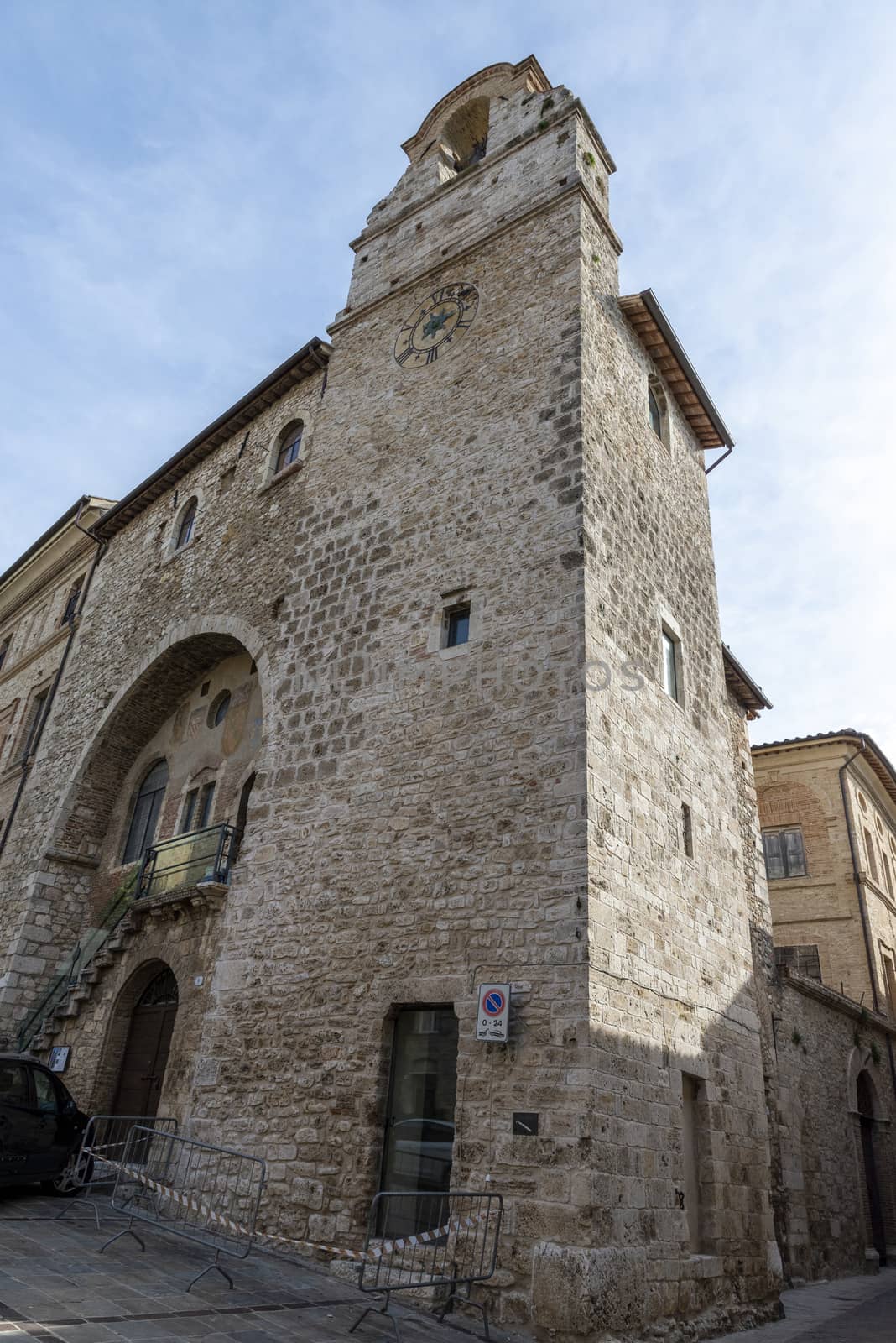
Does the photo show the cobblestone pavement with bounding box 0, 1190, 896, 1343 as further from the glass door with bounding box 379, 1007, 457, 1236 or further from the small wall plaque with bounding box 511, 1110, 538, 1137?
the small wall plaque with bounding box 511, 1110, 538, 1137

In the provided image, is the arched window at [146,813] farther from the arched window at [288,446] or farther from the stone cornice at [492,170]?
the stone cornice at [492,170]

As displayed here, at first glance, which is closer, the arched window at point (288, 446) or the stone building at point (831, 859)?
the arched window at point (288, 446)

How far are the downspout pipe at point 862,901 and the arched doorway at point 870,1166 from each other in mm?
1634

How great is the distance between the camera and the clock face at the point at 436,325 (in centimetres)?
1150

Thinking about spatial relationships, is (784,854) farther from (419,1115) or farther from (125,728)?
(419,1115)

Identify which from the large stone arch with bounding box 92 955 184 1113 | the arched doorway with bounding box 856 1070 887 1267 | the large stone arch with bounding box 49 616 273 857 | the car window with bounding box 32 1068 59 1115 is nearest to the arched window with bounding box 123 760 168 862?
the large stone arch with bounding box 49 616 273 857

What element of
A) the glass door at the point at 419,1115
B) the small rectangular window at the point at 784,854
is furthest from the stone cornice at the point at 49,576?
the small rectangular window at the point at 784,854

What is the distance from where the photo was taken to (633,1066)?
7.20 meters

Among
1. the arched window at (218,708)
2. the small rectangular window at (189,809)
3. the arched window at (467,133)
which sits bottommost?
the small rectangular window at (189,809)

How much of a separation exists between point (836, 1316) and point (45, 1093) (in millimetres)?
7888

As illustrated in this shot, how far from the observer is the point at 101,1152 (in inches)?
417

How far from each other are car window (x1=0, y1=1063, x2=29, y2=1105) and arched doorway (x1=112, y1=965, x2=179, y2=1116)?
2760 mm

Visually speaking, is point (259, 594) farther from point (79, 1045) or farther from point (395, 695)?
point (79, 1045)

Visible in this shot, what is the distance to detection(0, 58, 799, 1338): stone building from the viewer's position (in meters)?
7.12
